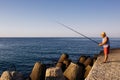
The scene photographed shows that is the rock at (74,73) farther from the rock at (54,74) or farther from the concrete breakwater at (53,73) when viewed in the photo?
the rock at (54,74)

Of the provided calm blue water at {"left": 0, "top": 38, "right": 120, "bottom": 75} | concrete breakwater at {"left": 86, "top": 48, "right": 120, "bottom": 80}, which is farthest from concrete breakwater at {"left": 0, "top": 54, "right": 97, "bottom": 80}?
calm blue water at {"left": 0, "top": 38, "right": 120, "bottom": 75}

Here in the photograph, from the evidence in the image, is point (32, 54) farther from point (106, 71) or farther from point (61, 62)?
point (106, 71)

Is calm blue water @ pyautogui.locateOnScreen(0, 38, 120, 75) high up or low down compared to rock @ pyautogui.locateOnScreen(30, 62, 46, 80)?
down

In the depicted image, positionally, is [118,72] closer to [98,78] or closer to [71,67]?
[98,78]

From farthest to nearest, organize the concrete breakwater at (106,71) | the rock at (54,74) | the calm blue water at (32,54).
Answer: the calm blue water at (32,54) < the rock at (54,74) < the concrete breakwater at (106,71)

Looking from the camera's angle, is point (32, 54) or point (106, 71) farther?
point (32, 54)

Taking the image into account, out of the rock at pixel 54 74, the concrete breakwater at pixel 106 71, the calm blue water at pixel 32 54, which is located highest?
the concrete breakwater at pixel 106 71

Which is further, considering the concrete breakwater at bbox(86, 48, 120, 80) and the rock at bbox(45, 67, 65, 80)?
the rock at bbox(45, 67, 65, 80)

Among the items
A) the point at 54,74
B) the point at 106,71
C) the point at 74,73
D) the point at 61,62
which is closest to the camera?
the point at 106,71

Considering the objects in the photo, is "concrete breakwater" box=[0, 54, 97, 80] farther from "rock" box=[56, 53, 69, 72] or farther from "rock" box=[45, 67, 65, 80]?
"rock" box=[56, 53, 69, 72]

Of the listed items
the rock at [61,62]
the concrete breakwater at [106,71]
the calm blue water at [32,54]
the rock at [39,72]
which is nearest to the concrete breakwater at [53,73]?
the rock at [39,72]

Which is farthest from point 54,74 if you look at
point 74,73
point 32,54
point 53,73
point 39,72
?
point 32,54

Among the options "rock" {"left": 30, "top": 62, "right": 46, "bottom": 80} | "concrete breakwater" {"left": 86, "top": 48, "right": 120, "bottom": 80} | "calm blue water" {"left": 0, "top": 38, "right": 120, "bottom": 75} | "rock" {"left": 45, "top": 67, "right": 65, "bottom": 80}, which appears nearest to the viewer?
"concrete breakwater" {"left": 86, "top": 48, "right": 120, "bottom": 80}

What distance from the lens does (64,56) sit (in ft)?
62.7
